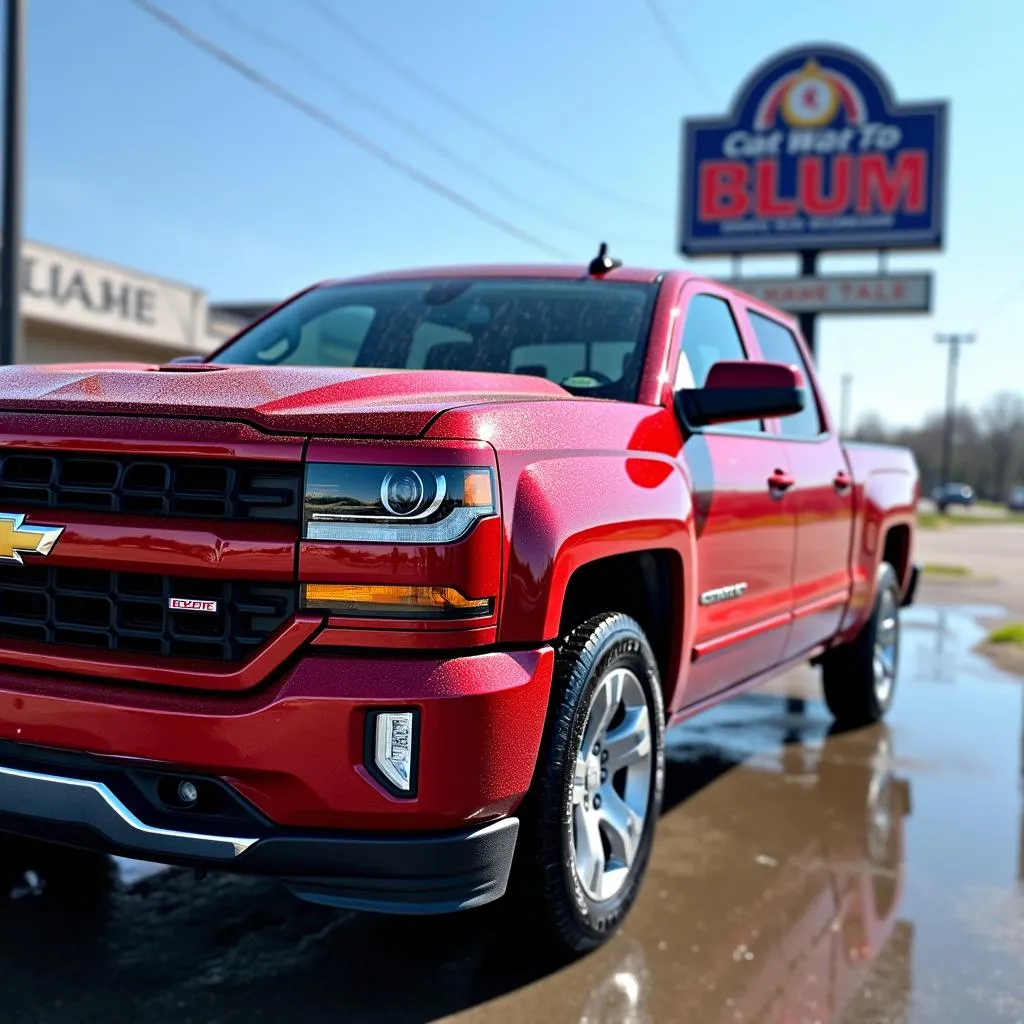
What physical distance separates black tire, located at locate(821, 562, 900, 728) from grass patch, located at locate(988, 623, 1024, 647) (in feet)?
11.5

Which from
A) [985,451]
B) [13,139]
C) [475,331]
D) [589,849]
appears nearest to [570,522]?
[589,849]

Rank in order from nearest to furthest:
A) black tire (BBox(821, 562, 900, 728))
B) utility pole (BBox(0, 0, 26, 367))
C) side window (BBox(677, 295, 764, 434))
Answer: side window (BBox(677, 295, 764, 434)) → black tire (BBox(821, 562, 900, 728)) → utility pole (BBox(0, 0, 26, 367))

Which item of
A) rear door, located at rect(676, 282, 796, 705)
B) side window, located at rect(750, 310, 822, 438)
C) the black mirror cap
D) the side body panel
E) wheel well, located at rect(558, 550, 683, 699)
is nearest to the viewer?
wheel well, located at rect(558, 550, 683, 699)

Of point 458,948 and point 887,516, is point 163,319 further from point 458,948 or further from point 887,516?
point 458,948

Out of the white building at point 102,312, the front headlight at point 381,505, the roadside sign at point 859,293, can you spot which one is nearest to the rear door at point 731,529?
the front headlight at point 381,505

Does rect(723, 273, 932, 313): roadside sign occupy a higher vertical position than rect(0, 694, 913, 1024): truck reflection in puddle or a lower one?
higher

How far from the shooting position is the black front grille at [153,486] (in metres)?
2.30

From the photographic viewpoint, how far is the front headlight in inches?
89.0

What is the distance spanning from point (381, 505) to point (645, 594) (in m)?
1.26

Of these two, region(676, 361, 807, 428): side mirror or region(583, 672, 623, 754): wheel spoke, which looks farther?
region(676, 361, 807, 428): side mirror

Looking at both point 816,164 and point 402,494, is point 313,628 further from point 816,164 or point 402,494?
point 816,164

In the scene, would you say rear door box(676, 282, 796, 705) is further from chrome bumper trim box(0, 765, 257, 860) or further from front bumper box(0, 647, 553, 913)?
chrome bumper trim box(0, 765, 257, 860)

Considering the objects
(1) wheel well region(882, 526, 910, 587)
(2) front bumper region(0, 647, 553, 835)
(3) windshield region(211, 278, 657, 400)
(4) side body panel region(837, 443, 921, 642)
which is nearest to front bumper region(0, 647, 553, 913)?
(2) front bumper region(0, 647, 553, 835)

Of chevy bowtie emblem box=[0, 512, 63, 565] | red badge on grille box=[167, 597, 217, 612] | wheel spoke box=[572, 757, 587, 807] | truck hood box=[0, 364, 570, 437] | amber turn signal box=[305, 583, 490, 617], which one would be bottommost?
wheel spoke box=[572, 757, 587, 807]
